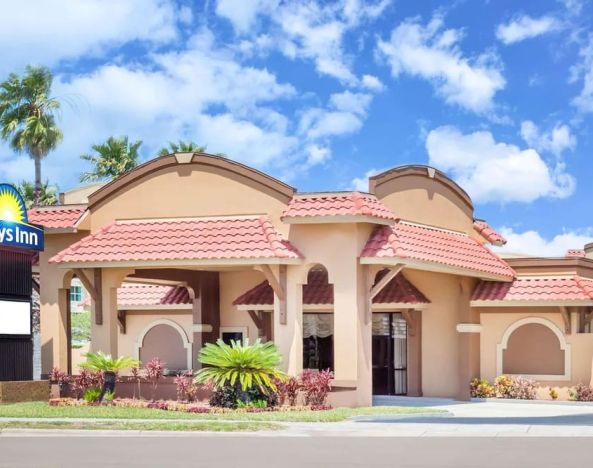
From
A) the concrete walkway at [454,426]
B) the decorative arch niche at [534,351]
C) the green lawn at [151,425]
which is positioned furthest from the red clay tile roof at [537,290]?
the green lawn at [151,425]

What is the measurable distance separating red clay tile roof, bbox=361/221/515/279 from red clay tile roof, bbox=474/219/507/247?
0.61 m

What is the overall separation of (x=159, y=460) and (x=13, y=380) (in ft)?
39.5

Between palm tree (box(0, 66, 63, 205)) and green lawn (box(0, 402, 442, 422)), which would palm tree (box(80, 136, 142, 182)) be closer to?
palm tree (box(0, 66, 63, 205))

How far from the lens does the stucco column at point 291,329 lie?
2544 cm

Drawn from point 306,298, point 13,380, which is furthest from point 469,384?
point 13,380

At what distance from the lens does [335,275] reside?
25.2 m

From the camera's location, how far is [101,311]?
2727cm

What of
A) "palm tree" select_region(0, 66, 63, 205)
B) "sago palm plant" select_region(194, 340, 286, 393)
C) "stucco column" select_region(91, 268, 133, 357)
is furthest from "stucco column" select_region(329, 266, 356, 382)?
"palm tree" select_region(0, 66, 63, 205)

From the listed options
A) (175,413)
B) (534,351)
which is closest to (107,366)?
(175,413)

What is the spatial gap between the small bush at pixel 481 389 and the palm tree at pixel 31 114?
31487 mm

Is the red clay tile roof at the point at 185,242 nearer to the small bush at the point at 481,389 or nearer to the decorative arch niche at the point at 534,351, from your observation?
the small bush at the point at 481,389

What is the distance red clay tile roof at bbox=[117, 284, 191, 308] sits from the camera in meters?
34.7

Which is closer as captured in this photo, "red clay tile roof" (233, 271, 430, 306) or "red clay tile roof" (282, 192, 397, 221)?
"red clay tile roof" (282, 192, 397, 221)

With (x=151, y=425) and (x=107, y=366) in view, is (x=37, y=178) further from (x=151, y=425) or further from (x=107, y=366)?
(x=151, y=425)
